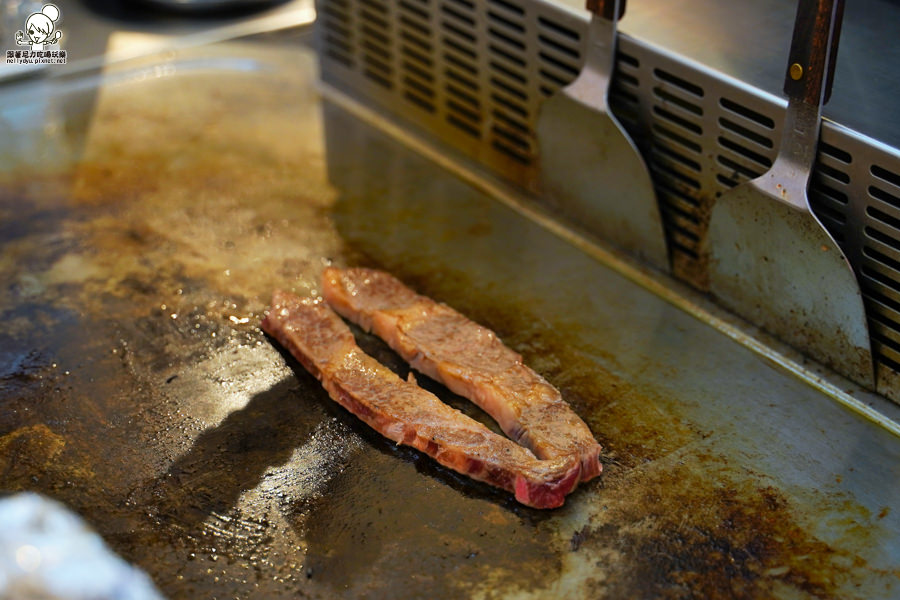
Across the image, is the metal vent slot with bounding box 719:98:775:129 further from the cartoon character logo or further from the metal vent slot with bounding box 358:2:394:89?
the cartoon character logo

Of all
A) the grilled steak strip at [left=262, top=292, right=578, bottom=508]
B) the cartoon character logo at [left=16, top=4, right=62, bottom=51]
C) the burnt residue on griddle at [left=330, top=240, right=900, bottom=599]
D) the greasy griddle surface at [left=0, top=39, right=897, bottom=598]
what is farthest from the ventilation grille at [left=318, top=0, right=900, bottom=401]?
the cartoon character logo at [left=16, top=4, right=62, bottom=51]

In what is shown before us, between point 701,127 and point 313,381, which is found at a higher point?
point 701,127

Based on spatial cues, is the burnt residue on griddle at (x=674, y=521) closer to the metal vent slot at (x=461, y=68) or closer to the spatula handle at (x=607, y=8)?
the spatula handle at (x=607, y=8)

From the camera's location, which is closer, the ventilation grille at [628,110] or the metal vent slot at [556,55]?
the ventilation grille at [628,110]

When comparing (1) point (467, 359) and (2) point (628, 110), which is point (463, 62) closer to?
(2) point (628, 110)

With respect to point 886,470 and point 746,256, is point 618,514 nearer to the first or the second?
point 886,470

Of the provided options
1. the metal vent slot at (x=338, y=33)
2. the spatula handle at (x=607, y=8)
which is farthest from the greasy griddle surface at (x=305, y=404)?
the spatula handle at (x=607, y=8)

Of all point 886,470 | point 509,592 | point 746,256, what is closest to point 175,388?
point 509,592
